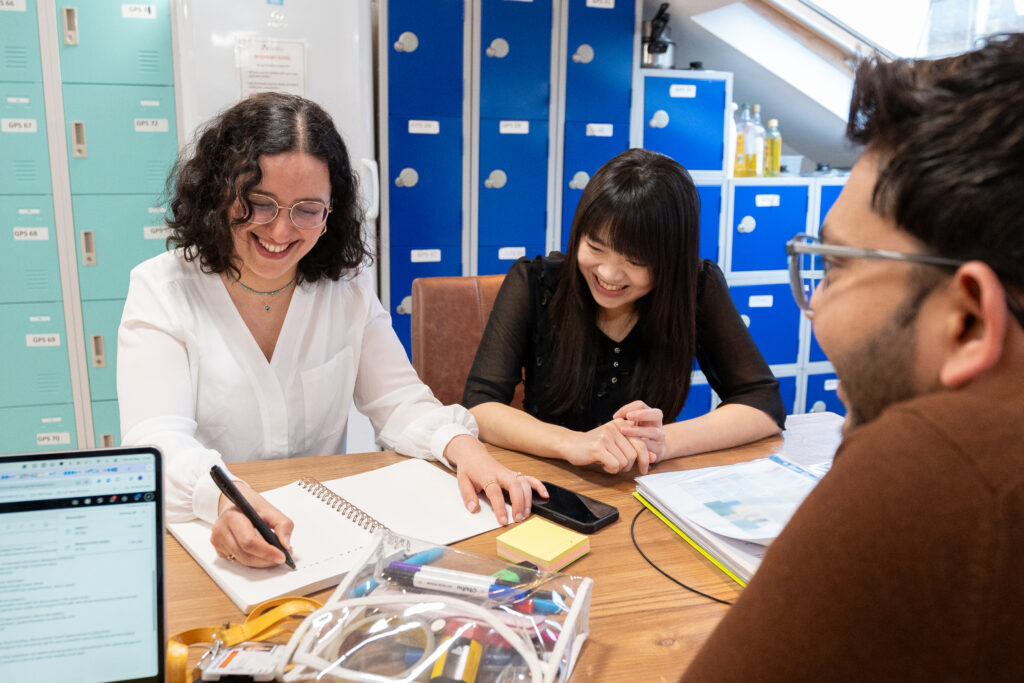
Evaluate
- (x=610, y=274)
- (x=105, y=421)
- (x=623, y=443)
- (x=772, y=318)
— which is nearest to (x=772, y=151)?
(x=772, y=318)

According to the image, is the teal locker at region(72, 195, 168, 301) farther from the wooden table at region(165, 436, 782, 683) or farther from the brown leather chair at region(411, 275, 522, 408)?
the wooden table at region(165, 436, 782, 683)

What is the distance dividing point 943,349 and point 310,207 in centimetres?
110

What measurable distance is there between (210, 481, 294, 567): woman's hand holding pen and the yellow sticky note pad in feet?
0.91

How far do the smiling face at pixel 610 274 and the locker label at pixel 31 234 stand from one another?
2143mm

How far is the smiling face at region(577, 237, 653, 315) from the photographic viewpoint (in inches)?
60.7

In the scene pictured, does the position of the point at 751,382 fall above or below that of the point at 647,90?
below

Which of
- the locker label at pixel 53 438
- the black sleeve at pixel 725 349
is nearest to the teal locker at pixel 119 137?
the locker label at pixel 53 438

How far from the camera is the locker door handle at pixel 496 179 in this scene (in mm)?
3152

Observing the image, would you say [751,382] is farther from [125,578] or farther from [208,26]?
[208,26]

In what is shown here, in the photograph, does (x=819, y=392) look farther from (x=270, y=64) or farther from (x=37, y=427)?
(x=37, y=427)

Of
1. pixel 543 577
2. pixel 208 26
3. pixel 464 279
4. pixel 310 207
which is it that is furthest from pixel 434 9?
pixel 543 577

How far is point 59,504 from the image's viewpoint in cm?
63

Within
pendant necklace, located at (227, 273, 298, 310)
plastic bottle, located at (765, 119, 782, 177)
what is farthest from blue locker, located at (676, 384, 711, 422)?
pendant necklace, located at (227, 273, 298, 310)

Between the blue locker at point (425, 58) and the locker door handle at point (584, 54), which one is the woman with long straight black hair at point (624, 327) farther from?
the locker door handle at point (584, 54)
